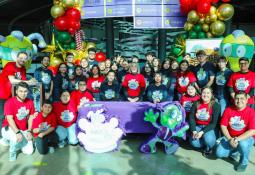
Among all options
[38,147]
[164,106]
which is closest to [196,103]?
[164,106]

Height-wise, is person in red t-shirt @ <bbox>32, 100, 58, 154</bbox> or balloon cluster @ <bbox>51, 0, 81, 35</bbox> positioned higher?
balloon cluster @ <bbox>51, 0, 81, 35</bbox>

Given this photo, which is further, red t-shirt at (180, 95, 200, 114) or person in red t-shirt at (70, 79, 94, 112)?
person in red t-shirt at (70, 79, 94, 112)

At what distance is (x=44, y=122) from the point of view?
3748mm

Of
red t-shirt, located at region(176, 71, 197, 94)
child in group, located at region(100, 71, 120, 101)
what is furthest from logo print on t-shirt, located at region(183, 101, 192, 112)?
child in group, located at region(100, 71, 120, 101)

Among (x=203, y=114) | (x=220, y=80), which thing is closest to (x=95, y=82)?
(x=203, y=114)

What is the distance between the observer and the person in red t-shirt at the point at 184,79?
14.5 feet

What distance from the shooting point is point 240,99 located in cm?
327

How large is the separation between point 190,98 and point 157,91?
51 cm

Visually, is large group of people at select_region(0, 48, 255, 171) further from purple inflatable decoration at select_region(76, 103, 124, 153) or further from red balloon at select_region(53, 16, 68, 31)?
red balloon at select_region(53, 16, 68, 31)

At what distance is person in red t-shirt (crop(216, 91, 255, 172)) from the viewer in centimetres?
326

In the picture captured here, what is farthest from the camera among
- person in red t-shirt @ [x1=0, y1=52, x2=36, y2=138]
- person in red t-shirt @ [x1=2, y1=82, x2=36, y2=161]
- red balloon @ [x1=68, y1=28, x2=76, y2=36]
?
red balloon @ [x1=68, y1=28, x2=76, y2=36]

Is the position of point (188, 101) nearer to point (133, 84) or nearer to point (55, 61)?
point (133, 84)

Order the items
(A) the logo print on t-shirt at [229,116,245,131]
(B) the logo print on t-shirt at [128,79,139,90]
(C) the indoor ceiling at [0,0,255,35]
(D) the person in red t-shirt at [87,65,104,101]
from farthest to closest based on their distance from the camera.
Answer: (C) the indoor ceiling at [0,0,255,35], (D) the person in red t-shirt at [87,65,104,101], (B) the logo print on t-shirt at [128,79,139,90], (A) the logo print on t-shirt at [229,116,245,131]

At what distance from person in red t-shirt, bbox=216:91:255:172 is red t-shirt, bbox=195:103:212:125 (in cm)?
23
